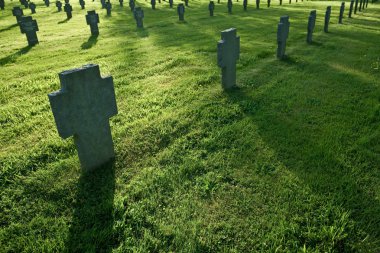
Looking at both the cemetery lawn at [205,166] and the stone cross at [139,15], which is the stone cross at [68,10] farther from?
the cemetery lawn at [205,166]

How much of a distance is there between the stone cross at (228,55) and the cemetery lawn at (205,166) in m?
0.31

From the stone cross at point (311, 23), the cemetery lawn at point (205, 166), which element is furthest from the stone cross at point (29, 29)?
the stone cross at point (311, 23)

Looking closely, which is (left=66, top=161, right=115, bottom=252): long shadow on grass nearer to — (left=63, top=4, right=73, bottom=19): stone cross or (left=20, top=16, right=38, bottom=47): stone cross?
(left=20, top=16, right=38, bottom=47): stone cross

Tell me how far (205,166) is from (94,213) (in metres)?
1.46

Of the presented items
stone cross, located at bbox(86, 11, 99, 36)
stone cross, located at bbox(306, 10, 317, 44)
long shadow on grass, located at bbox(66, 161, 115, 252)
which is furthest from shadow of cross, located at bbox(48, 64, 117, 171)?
stone cross, located at bbox(86, 11, 99, 36)

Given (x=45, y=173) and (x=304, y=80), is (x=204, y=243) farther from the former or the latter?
(x=304, y=80)

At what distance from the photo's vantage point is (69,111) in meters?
3.07

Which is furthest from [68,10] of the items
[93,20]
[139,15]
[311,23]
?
[311,23]

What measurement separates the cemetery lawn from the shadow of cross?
9.4 inches

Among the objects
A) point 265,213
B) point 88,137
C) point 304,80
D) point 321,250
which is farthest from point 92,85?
point 304,80

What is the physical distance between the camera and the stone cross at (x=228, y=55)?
539 cm

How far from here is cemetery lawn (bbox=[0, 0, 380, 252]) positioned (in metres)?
2.64

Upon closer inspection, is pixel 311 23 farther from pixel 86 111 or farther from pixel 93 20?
pixel 86 111

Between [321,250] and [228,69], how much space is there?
409 centimetres
